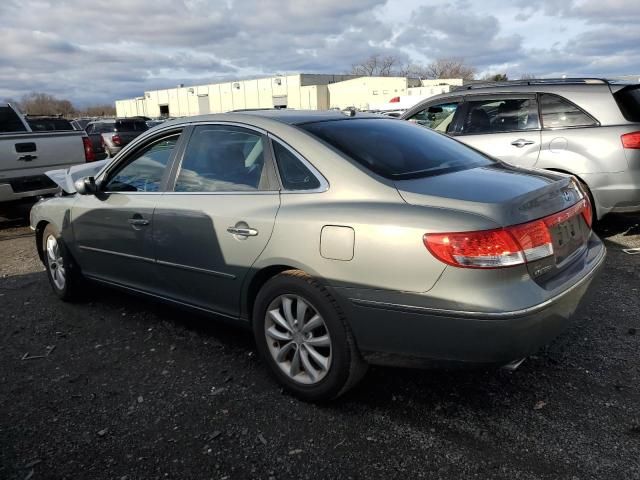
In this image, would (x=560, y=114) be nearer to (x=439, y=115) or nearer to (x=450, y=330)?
(x=439, y=115)

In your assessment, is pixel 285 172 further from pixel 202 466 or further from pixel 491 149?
pixel 491 149

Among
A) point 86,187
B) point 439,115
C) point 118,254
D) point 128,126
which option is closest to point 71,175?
point 86,187

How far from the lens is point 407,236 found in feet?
8.29

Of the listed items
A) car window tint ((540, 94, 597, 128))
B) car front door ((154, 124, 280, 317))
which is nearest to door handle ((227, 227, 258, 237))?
car front door ((154, 124, 280, 317))

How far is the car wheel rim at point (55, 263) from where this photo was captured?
482cm

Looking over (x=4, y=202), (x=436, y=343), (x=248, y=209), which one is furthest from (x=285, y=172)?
(x=4, y=202)

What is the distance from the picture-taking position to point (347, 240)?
269 centimetres

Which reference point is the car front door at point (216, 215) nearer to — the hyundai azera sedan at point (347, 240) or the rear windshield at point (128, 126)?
the hyundai azera sedan at point (347, 240)

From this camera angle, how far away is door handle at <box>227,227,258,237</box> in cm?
309

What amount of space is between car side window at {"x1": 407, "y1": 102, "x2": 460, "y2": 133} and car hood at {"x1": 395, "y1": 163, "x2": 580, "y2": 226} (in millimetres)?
3963

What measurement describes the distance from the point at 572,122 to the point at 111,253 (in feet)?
15.6

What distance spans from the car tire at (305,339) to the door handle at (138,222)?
1.16 meters

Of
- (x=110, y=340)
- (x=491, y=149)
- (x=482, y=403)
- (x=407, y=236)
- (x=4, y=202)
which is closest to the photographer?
(x=407, y=236)

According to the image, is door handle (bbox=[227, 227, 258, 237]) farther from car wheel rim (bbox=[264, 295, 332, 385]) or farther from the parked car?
the parked car
